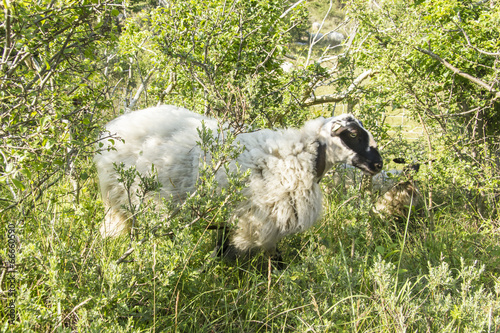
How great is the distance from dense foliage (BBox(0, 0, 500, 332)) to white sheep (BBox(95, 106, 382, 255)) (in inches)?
9.7

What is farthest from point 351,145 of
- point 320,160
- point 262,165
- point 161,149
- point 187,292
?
point 187,292

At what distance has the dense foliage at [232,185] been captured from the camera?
2094mm

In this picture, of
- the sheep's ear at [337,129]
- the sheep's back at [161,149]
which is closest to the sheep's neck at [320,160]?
the sheep's ear at [337,129]

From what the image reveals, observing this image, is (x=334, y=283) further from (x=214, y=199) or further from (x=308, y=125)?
(x=308, y=125)

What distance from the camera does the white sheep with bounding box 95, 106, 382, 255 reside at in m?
3.31

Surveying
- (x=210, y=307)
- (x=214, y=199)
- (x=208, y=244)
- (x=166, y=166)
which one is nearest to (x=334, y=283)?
(x=210, y=307)

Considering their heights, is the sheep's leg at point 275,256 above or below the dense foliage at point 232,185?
below

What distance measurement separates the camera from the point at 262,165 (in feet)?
11.2

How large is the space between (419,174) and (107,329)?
3587mm

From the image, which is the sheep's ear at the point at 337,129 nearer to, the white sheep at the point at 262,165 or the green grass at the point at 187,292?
the white sheep at the point at 262,165

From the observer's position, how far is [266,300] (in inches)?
109

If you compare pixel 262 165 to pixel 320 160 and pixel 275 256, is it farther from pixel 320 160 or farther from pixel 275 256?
pixel 275 256

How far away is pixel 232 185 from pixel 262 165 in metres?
1.11

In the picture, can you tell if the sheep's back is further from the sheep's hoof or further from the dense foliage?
the sheep's hoof
